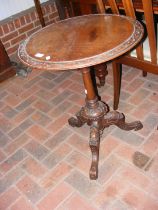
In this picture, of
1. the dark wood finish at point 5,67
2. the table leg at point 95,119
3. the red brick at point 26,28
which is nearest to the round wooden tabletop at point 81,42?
the table leg at point 95,119

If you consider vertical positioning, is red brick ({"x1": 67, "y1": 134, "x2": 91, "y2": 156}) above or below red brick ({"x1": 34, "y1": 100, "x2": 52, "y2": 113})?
below

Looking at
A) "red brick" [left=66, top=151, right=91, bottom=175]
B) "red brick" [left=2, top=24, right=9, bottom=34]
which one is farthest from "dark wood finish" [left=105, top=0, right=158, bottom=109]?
"red brick" [left=2, top=24, right=9, bottom=34]

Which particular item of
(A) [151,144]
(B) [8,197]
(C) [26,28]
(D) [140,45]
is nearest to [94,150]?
(A) [151,144]

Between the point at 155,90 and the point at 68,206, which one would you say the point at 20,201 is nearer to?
the point at 68,206

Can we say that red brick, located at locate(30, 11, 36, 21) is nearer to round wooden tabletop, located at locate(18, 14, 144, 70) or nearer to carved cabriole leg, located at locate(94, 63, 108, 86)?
carved cabriole leg, located at locate(94, 63, 108, 86)

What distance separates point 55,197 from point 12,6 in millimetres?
2307

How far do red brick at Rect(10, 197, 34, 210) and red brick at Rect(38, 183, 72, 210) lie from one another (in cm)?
7

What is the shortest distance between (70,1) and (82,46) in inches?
41.7

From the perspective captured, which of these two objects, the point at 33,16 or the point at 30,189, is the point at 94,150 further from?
the point at 33,16

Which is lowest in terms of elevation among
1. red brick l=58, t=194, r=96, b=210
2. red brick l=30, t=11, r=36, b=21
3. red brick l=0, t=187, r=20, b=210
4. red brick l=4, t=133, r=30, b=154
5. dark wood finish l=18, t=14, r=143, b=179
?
red brick l=58, t=194, r=96, b=210

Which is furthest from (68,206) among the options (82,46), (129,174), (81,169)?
(82,46)

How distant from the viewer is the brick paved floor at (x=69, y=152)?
5.46ft

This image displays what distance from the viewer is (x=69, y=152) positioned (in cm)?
199

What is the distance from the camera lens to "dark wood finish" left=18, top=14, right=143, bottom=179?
1371mm
